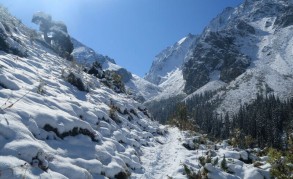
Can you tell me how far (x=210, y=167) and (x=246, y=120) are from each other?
464ft

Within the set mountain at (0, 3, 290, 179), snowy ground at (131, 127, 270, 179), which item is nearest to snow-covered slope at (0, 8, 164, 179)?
mountain at (0, 3, 290, 179)

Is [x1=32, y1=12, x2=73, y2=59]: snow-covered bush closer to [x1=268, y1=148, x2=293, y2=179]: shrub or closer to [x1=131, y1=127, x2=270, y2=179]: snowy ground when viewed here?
[x1=131, y1=127, x2=270, y2=179]: snowy ground

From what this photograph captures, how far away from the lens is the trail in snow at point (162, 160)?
14789mm

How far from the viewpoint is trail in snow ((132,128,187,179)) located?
1479 cm

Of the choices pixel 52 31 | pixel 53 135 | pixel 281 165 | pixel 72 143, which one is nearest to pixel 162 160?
pixel 281 165

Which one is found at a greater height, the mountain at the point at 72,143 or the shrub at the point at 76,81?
the shrub at the point at 76,81

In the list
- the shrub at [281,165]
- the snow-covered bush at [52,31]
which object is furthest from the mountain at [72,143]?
the snow-covered bush at [52,31]

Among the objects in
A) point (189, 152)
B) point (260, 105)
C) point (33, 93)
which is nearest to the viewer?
point (33, 93)

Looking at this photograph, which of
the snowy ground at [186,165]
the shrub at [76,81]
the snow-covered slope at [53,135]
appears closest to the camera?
the snow-covered slope at [53,135]

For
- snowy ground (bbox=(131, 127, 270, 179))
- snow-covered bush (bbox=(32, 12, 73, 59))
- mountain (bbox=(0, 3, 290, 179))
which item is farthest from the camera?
snow-covered bush (bbox=(32, 12, 73, 59))

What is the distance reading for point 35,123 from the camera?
11.5 meters

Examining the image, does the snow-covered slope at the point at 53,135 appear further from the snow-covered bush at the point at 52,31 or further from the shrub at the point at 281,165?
the snow-covered bush at the point at 52,31

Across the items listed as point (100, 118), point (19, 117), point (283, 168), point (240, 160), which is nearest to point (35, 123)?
point (19, 117)

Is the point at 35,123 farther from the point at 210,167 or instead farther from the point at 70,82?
the point at 70,82
